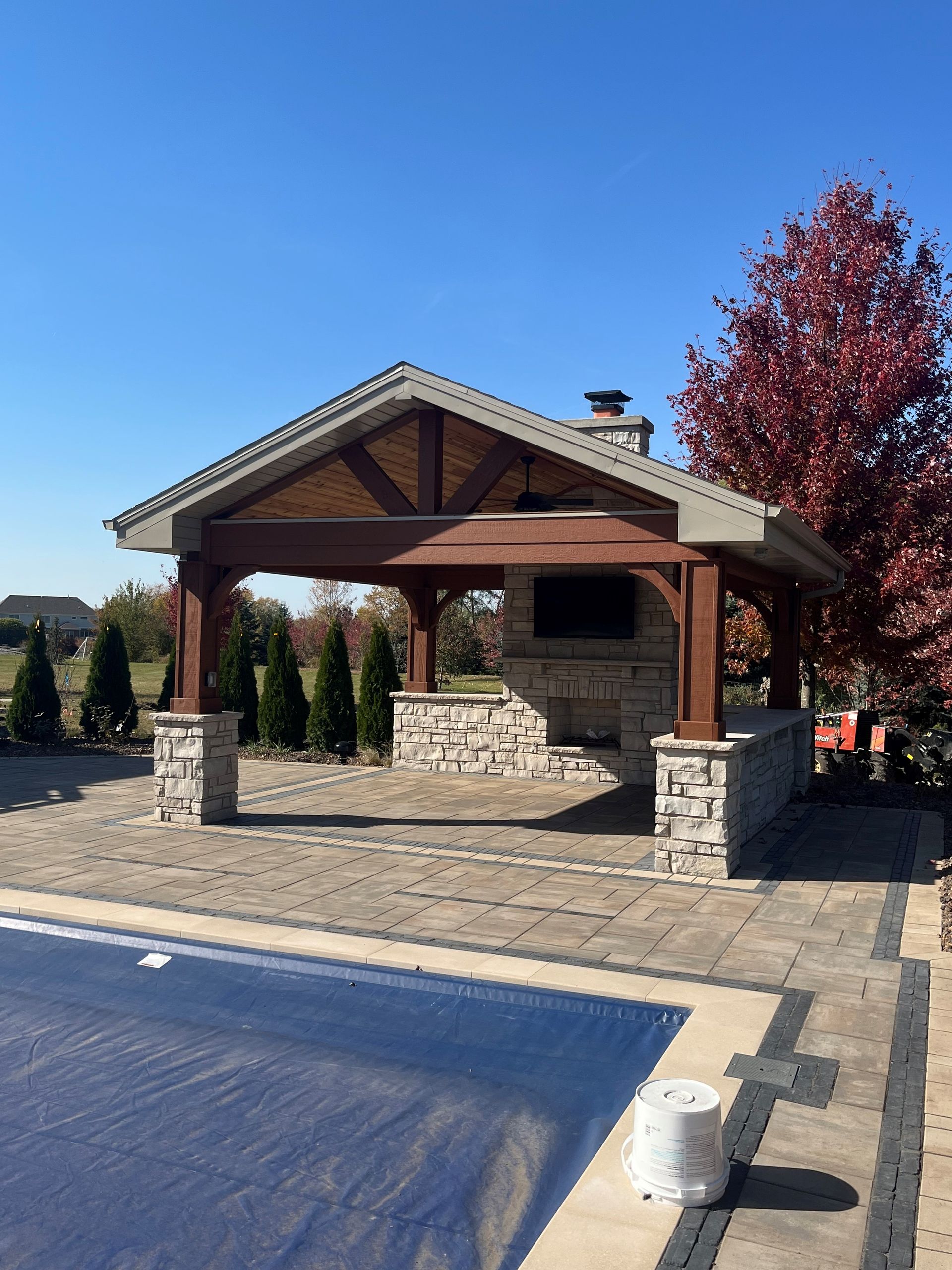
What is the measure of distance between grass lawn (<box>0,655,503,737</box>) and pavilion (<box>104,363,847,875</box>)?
296 inches

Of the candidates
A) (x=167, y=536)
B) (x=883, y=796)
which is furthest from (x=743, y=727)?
(x=167, y=536)

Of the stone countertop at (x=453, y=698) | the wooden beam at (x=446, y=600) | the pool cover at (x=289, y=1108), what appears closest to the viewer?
the pool cover at (x=289, y=1108)

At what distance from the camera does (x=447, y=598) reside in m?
15.4

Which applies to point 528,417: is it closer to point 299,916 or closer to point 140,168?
point 299,916

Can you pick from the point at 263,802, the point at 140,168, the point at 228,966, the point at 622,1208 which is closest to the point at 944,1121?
the point at 622,1208

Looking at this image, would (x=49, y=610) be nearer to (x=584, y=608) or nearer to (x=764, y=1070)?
(x=584, y=608)

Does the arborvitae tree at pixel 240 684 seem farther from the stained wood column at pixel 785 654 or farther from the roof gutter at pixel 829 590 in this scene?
the roof gutter at pixel 829 590

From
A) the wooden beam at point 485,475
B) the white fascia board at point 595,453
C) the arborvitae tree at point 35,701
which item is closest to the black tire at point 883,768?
the white fascia board at point 595,453

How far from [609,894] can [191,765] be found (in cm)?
479

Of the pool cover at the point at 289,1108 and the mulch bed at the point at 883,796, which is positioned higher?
the mulch bed at the point at 883,796

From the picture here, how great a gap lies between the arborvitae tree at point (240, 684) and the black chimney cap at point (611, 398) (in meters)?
7.67

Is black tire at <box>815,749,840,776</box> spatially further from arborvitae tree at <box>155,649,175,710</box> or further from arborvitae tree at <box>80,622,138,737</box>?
arborvitae tree at <box>80,622,138,737</box>

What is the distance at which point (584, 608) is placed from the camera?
13.3 m

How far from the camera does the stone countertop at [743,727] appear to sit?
833 centimetres
